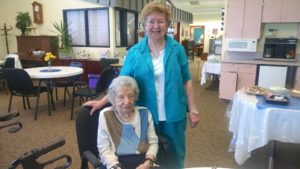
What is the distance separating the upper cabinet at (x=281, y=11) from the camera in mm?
4332

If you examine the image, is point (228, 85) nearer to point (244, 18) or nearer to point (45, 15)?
point (244, 18)

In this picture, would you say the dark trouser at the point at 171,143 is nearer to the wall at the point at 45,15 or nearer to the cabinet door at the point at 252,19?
the cabinet door at the point at 252,19

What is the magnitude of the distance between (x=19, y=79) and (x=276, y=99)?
3.35 meters

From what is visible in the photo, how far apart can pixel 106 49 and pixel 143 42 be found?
4682mm

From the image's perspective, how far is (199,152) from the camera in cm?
277

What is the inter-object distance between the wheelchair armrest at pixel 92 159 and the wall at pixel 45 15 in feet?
16.0

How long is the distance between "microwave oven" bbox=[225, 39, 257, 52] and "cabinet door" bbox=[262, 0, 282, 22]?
45 cm

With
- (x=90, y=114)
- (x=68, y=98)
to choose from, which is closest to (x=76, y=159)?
(x=90, y=114)

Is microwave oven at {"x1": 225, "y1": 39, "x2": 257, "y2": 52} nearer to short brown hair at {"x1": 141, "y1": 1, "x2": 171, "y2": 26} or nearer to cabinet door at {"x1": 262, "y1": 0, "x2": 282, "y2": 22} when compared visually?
cabinet door at {"x1": 262, "y1": 0, "x2": 282, "y2": 22}

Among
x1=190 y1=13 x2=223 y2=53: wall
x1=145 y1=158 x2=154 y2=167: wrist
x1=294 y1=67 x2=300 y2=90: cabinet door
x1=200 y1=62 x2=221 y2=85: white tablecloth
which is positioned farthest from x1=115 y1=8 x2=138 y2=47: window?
x1=190 y1=13 x2=223 y2=53: wall

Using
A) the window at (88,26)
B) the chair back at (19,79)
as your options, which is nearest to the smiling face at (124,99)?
the chair back at (19,79)

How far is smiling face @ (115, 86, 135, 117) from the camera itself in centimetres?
149

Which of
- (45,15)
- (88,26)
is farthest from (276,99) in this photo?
(45,15)

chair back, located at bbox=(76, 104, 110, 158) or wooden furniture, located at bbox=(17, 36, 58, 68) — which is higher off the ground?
wooden furniture, located at bbox=(17, 36, 58, 68)
